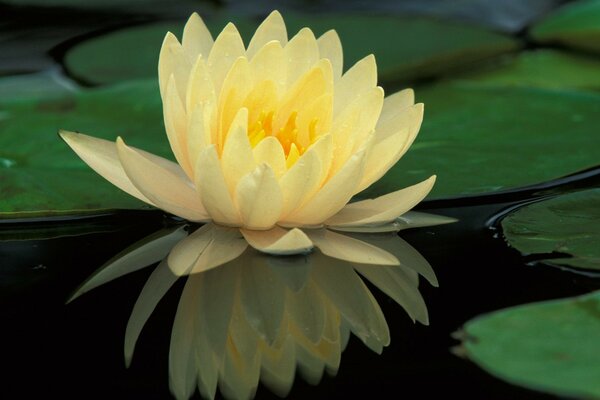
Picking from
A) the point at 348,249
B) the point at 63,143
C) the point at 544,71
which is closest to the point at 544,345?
the point at 348,249

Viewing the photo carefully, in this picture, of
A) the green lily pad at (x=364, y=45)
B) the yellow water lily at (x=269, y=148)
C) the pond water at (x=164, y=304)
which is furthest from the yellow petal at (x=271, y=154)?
the green lily pad at (x=364, y=45)

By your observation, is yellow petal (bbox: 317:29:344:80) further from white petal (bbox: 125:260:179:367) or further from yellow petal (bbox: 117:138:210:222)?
white petal (bbox: 125:260:179:367)

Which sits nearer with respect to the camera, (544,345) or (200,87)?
(544,345)

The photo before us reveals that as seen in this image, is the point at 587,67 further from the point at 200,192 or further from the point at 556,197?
the point at 200,192

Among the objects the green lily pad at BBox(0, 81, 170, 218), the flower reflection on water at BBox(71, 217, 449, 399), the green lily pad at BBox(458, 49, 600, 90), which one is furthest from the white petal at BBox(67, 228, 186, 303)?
the green lily pad at BBox(458, 49, 600, 90)

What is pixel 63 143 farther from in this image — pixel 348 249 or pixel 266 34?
pixel 348 249

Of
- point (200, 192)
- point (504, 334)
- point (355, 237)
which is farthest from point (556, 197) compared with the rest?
point (200, 192)
